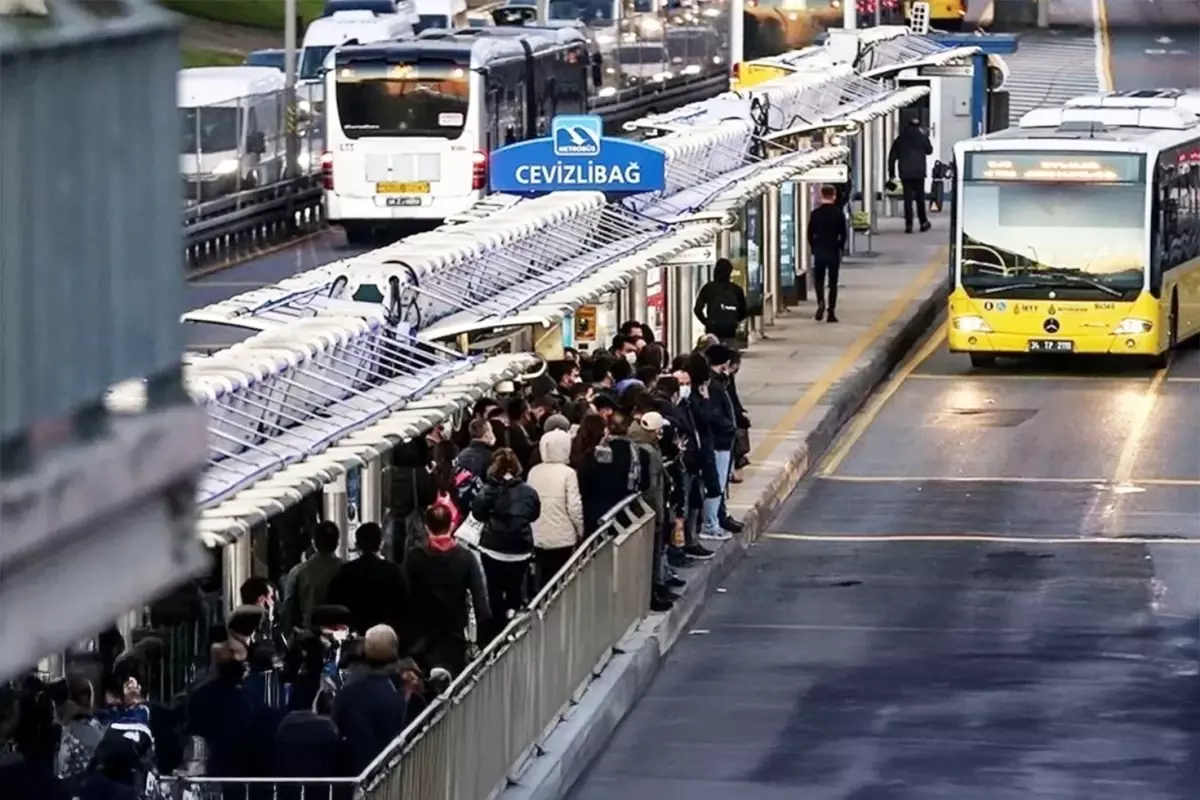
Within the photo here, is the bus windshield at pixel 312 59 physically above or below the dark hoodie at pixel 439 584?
above

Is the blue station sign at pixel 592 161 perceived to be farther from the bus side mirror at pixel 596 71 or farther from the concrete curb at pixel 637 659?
the bus side mirror at pixel 596 71

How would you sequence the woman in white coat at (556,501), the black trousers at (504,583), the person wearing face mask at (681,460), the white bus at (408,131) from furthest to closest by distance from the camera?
the white bus at (408,131)
the person wearing face mask at (681,460)
the woman in white coat at (556,501)
the black trousers at (504,583)

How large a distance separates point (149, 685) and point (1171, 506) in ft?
45.7

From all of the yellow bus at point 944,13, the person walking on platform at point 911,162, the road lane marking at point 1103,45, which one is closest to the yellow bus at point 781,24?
the road lane marking at point 1103,45

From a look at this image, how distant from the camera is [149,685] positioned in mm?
12938

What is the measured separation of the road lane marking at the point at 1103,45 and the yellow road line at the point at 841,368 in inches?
1007

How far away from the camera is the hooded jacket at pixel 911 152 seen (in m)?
44.2

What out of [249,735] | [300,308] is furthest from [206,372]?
[300,308]

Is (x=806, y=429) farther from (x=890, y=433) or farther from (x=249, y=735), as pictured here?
(x=249, y=735)

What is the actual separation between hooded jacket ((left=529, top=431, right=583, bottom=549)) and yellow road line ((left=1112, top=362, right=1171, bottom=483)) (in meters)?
10.2

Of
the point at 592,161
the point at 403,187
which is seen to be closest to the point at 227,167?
the point at 403,187

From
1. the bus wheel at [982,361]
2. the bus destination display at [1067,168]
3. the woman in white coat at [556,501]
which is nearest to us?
the woman in white coat at [556,501]

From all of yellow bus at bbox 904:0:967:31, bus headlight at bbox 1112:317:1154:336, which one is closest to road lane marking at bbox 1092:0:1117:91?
yellow bus at bbox 904:0:967:31

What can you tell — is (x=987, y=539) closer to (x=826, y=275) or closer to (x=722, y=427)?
(x=722, y=427)
